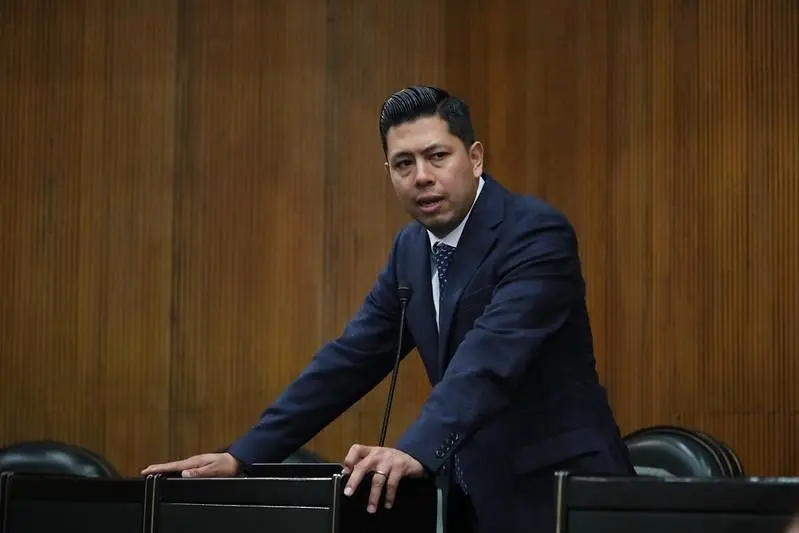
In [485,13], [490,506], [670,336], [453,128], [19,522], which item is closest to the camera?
[19,522]

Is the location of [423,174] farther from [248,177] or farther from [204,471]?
[248,177]

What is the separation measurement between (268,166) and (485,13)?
2.96 ft

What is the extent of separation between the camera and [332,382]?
2.66 m

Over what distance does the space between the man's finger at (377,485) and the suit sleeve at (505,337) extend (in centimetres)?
13

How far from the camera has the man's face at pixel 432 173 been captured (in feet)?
8.28

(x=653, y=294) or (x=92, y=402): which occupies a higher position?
(x=653, y=294)

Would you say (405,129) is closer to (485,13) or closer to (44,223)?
(485,13)

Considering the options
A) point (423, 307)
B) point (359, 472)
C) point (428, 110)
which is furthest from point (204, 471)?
point (428, 110)

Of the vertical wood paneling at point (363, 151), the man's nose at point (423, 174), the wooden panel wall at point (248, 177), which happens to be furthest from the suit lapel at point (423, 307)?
the vertical wood paneling at point (363, 151)

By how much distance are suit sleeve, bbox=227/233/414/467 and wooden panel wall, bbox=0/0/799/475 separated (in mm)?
1516

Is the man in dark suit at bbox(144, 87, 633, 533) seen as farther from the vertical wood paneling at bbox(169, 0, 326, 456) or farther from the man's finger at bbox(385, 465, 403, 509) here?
the vertical wood paneling at bbox(169, 0, 326, 456)

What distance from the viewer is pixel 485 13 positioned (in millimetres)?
4375

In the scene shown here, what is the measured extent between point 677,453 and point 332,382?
0.90m

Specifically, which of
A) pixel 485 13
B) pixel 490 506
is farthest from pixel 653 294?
pixel 490 506
